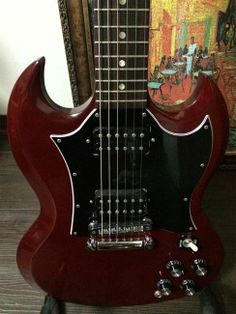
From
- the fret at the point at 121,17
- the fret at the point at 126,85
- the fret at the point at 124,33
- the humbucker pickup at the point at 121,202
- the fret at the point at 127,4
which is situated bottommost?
the humbucker pickup at the point at 121,202

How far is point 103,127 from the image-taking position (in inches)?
28.0

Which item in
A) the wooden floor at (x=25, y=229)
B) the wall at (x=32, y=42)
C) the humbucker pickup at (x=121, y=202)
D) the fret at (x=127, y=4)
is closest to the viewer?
the fret at (x=127, y=4)

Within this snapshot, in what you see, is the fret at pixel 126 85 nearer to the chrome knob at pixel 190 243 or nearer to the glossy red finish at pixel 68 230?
the glossy red finish at pixel 68 230

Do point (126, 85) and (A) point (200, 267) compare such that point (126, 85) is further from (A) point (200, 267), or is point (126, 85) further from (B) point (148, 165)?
(A) point (200, 267)

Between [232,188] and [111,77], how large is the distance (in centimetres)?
82

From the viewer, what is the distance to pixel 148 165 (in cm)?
75

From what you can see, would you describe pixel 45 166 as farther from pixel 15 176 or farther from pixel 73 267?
pixel 15 176

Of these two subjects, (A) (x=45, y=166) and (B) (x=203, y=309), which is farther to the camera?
(B) (x=203, y=309)

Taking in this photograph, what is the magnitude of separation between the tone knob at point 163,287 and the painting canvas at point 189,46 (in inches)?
17.8

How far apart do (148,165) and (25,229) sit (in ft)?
2.00

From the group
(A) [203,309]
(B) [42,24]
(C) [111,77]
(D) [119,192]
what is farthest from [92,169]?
(B) [42,24]

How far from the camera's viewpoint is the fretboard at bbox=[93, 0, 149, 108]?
0.64 metres

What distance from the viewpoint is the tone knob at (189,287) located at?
0.85 meters

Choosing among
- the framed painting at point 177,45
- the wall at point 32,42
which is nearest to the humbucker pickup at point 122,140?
the framed painting at point 177,45
